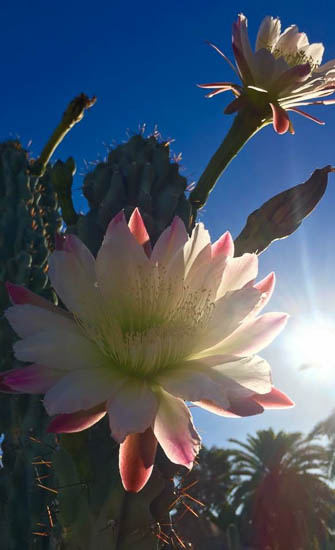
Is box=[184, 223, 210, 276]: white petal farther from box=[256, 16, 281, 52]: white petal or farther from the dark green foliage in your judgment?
box=[256, 16, 281, 52]: white petal

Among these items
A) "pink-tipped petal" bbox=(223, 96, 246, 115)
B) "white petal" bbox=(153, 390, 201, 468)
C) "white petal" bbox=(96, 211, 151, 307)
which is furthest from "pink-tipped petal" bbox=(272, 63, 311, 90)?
"white petal" bbox=(153, 390, 201, 468)

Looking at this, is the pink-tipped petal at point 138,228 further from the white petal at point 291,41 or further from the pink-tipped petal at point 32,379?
the white petal at point 291,41

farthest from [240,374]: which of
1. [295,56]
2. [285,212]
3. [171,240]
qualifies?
[295,56]

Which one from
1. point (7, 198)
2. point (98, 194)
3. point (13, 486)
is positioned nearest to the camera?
point (98, 194)

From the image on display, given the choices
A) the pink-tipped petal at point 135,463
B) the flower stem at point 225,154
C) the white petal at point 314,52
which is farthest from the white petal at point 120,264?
the white petal at point 314,52

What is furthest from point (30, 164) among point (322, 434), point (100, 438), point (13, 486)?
point (322, 434)

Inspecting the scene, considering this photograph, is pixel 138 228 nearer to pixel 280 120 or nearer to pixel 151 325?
pixel 151 325

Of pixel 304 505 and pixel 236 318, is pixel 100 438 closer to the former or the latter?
pixel 236 318
